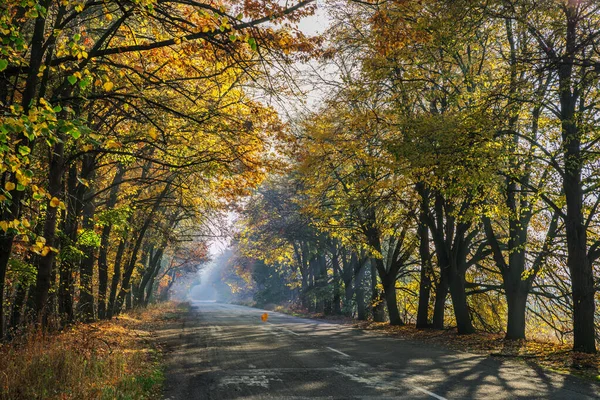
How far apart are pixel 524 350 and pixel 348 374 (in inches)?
257

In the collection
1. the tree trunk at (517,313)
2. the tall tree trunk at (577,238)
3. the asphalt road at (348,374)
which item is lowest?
the asphalt road at (348,374)

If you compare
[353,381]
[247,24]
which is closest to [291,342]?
[353,381]

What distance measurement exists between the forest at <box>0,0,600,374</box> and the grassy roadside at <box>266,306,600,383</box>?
2.47 feet

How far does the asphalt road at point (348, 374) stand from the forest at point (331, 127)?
131 inches

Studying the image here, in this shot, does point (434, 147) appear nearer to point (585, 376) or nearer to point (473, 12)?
point (473, 12)

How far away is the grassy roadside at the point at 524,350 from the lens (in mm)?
9320

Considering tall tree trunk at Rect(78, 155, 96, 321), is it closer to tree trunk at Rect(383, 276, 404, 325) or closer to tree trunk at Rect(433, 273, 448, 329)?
tree trunk at Rect(383, 276, 404, 325)

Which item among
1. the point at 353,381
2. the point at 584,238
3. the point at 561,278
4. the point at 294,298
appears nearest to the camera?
the point at 353,381

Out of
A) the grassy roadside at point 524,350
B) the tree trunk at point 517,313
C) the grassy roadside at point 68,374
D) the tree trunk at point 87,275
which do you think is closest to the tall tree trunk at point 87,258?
the tree trunk at point 87,275

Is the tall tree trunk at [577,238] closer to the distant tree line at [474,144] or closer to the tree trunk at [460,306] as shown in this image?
the distant tree line at [474,144]

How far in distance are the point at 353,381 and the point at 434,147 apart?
6.67 m

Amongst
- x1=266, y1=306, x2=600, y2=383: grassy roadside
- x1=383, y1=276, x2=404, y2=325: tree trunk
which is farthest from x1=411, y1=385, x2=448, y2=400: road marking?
x1=383, y1=276, x2=404, y2=325: tree trunk

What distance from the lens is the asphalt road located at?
684 centimetres

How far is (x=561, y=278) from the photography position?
16.3m
